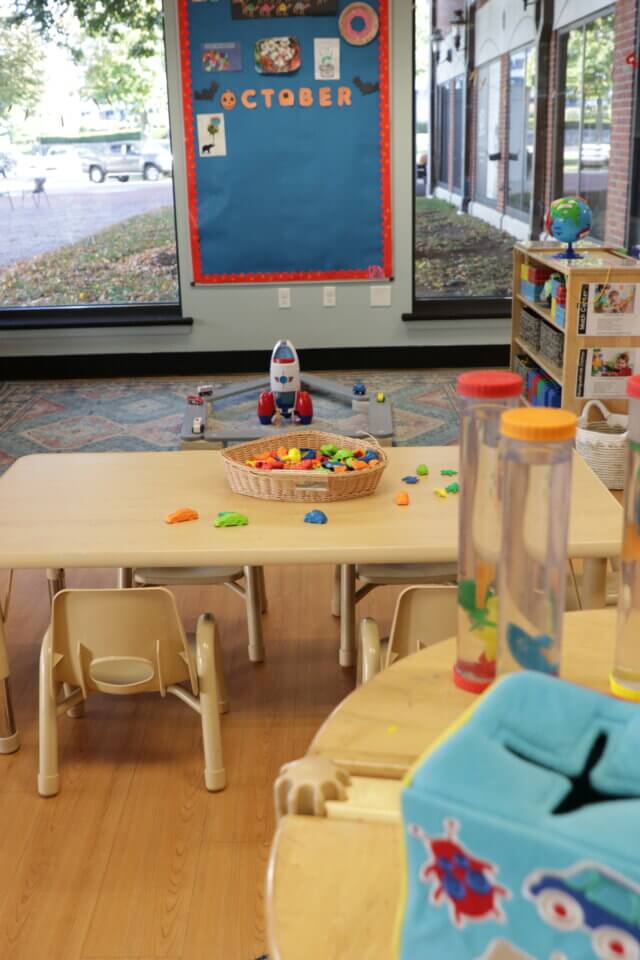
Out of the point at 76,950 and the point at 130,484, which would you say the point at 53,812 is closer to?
the point at 76,950

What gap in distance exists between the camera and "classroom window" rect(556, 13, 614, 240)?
17.6ft

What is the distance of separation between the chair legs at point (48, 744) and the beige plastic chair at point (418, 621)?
71 cm

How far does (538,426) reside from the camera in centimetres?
94

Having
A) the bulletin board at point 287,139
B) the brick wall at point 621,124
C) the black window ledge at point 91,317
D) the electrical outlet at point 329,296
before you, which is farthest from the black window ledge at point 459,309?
the black window ledge at point 91,317

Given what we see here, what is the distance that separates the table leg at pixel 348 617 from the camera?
8.52ft

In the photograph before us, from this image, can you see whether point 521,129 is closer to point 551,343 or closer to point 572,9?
point 572,9

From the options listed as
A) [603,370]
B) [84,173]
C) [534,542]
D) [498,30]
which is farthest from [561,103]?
[534,542]

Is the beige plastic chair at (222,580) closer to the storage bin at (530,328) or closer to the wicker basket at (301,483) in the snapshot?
the wicker basket at (301,483)

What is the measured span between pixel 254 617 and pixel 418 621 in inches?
34.5

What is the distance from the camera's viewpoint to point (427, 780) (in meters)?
0.73

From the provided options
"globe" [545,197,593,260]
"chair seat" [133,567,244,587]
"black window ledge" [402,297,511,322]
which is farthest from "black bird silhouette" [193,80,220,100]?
"chair seat" [133,567,244,587]

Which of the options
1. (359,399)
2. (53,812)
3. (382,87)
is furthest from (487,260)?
(53,812)

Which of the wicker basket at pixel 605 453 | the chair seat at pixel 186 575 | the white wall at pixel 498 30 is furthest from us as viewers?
the white wall at pixel 498 30

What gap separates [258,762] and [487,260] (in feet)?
15.4
